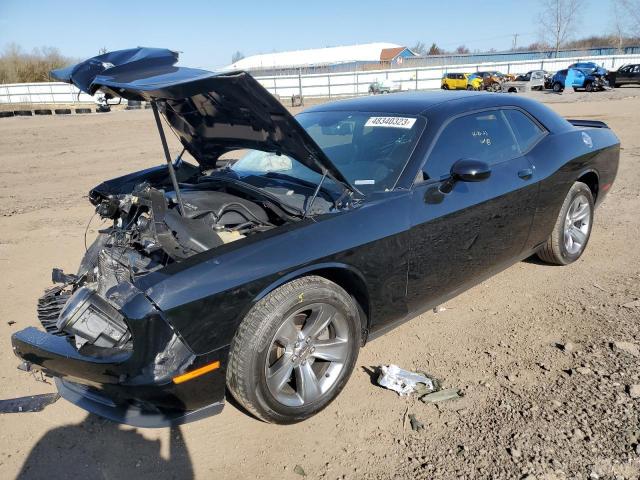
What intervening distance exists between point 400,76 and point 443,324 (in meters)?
40.1

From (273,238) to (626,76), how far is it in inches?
1395

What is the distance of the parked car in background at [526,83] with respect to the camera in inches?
1313

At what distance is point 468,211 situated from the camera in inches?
129

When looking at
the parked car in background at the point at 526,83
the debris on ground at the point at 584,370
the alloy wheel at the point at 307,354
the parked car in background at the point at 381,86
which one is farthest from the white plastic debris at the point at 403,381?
the parked car in background at the point at 381,86

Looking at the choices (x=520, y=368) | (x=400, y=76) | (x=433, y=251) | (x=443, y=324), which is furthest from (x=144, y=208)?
(x=400, y=76)

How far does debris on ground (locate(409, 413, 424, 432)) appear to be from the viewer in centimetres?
258

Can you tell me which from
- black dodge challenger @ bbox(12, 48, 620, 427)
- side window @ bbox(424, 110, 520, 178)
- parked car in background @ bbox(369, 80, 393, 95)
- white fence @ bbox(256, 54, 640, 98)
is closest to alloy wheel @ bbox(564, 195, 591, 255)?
black dodge challenger @ bbox(12, 48, 620, 427)

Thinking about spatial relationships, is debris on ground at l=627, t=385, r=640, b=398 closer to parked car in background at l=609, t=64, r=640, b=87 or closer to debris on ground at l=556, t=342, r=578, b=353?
debris on ground at l=556, t=342, r=578, b=353

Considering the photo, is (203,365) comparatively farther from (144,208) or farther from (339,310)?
(144,208)

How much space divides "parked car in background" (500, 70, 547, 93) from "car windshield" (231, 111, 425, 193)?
107 feet

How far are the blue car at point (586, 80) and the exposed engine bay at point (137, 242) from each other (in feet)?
109

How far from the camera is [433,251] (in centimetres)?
312

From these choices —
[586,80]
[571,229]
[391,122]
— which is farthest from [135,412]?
[586,80]

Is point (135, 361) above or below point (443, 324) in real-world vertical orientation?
above
